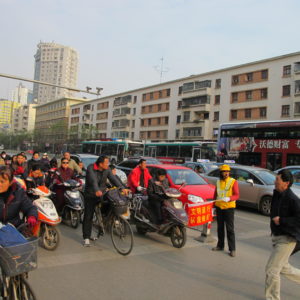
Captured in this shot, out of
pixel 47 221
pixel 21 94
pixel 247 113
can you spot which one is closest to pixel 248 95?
pixel 247 113

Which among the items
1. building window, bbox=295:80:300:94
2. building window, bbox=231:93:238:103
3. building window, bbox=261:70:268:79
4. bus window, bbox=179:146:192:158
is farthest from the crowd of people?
building window, bbox=231:93:238:103

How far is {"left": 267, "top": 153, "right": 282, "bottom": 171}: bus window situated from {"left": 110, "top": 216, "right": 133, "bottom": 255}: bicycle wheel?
13.2 meters

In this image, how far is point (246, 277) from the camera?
500 cm

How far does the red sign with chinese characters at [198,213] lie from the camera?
6.18 metres

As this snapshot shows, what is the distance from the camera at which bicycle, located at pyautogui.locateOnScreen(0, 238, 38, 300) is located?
9.66 feet

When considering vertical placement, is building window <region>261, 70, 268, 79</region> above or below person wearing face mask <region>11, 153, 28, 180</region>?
above

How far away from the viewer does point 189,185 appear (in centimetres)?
901

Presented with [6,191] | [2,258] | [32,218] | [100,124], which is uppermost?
[100,124]

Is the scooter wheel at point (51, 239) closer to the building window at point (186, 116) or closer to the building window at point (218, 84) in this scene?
the building window at point (218, 84)

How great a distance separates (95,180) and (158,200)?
4.26ft

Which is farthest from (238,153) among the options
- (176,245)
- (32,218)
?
(32,218)

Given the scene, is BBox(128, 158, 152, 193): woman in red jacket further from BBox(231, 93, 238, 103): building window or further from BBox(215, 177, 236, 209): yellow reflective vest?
BBox(231, 93, 238, 103): building window

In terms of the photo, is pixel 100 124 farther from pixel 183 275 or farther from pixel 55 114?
pixel 183 275

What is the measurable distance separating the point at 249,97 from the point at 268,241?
134ft
